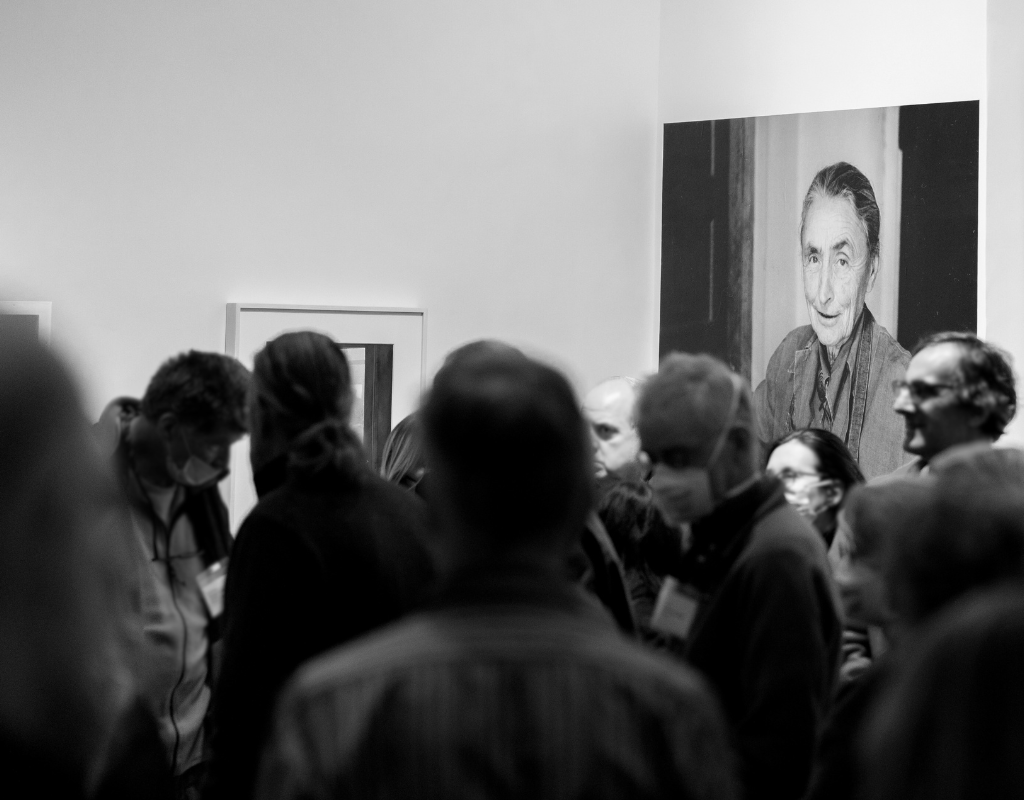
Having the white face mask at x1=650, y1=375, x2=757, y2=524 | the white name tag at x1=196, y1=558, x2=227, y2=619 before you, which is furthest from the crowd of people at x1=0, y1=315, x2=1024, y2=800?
the white name tag at x1=196, y1=558, x2=227, y2=619

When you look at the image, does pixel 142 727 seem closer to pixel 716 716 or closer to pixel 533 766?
pixel 533 766

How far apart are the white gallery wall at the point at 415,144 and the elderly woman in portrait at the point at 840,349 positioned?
1.83 ft

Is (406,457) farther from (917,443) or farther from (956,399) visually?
(956,399)

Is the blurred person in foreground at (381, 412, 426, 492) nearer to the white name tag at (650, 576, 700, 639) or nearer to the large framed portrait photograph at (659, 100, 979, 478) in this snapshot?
the white name tag at (650, 576, 700, 639)

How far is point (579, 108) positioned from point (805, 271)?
5.69ft

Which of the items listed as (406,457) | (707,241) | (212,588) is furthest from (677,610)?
(707,241)

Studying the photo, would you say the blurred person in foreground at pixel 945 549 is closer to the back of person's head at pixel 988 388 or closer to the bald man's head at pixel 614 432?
the back of person's head at pixel 988 388

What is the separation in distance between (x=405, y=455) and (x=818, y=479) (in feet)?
5.14

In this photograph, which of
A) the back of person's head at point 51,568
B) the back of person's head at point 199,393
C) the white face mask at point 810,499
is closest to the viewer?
the back of person's head at point 51,568

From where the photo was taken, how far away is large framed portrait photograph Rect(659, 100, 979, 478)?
21.5 ft

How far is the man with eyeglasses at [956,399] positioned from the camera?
4.17 m

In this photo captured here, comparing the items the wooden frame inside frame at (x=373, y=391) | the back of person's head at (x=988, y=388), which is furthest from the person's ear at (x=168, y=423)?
the wooden frame inside frame at (x=373, y=391)

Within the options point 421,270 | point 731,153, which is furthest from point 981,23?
point 421,270

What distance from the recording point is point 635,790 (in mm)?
1448
